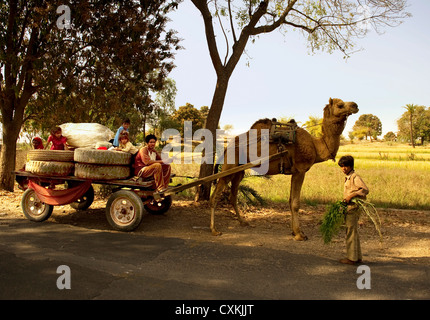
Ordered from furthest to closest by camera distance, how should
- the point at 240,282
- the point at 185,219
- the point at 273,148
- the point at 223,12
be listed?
the point at 223,12, the point at 185,219, the point at 273,148, the point at 240,282

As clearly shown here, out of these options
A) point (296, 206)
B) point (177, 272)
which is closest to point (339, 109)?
point (296, 206)

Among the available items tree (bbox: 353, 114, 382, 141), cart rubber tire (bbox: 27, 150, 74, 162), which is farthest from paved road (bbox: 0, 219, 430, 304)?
tree (bbox: 353, 114, 382, 141)

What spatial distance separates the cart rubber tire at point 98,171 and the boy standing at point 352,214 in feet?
15.4

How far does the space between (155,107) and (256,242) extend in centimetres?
822

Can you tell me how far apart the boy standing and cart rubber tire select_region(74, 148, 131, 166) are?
15.4 ft

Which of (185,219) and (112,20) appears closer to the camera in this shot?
(185,219)

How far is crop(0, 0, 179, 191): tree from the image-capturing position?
11.7 metres

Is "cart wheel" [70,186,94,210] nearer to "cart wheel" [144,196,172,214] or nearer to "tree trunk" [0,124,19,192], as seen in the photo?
"cart wheel" [144,196,172,214]

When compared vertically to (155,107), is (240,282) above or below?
below

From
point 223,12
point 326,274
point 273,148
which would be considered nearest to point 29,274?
point 326,274

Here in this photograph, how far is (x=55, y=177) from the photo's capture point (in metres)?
8.45

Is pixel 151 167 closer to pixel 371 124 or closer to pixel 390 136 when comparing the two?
pixel 390 136

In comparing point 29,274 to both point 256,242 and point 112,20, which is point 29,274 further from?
point 112,20
